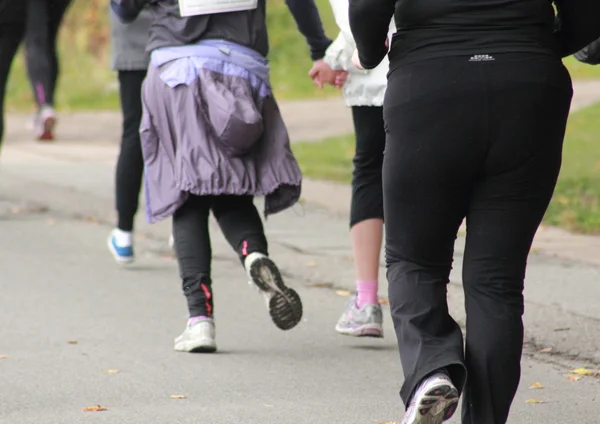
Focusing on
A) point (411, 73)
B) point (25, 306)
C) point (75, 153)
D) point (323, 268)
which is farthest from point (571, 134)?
point (411, 73)

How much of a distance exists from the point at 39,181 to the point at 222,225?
18.9ft

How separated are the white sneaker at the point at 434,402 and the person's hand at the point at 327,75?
1953 mm

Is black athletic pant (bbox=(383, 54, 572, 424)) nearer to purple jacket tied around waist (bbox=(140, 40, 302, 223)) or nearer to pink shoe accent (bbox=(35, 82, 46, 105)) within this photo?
purple jacket tied around waist (bbox=(140, 40, 302, 223))

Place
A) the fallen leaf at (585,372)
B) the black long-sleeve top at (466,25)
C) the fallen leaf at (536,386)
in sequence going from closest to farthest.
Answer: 1. the black long-sleeve top at (466,25)
2. the fallen leaf at (536,386)
3. the fallen leaf at (585,372)

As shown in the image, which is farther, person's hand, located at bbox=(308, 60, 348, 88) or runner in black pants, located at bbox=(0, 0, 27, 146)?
runner in black pants, located at bbox=(0, 0, 27, 146)

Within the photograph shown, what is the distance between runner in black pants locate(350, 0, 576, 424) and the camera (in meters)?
3.57

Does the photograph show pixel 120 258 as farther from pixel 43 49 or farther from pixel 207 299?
pixel 43 49

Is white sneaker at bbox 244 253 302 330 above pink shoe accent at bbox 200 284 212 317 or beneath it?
above

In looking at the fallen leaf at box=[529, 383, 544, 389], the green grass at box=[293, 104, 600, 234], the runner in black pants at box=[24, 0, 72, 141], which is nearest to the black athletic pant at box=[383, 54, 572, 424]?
Result: the fallen leaf at box=[529, 383, 544, 389]

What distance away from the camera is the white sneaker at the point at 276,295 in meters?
5.31

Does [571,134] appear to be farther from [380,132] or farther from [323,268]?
[380,132]

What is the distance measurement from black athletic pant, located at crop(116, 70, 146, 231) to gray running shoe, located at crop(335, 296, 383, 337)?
1.96m

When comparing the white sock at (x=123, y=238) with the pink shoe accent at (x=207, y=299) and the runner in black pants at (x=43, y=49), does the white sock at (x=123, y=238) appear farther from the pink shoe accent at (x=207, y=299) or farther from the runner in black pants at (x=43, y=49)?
the runner in black pants at (x=43, y=49)

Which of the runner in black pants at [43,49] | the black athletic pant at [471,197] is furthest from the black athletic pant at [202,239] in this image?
the runner in black pants at [43,49]
